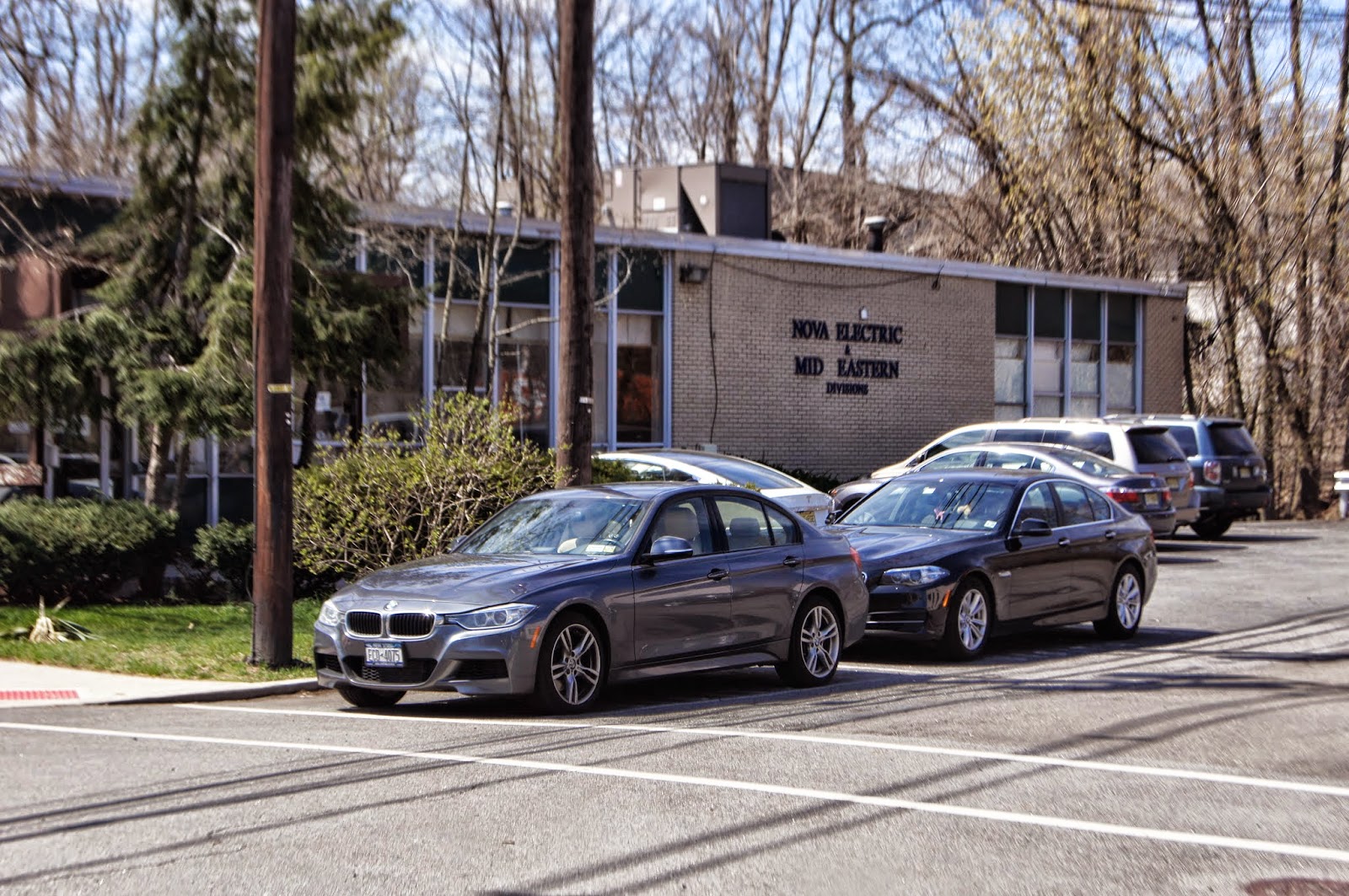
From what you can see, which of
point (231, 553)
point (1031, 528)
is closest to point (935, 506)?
point (1031, 528)

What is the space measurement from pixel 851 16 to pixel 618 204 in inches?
636

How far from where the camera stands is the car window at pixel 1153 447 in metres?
21.9

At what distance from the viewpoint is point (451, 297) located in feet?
72.7

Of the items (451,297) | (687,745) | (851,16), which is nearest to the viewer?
(687,745)

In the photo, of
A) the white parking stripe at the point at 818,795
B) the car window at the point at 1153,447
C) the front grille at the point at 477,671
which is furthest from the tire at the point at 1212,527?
the white parking stripe at the point at 818,795

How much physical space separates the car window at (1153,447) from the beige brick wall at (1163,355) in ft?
35.9

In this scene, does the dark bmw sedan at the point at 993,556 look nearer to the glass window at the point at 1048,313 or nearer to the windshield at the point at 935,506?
the windshield at the point at 935,506

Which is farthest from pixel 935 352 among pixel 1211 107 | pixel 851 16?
pixel 851 16

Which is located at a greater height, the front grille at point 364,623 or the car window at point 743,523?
the car window at point 743,523

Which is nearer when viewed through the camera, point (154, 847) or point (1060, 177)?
point (154, 847)

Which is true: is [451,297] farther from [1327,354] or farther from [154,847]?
[1327,354]

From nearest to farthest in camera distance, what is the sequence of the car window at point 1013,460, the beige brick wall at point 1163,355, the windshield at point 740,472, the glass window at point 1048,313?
the windshield at point 740,472, the car window at point 1013,460, the glass window at point 1048,313, the beige brick wall at point 1163,355

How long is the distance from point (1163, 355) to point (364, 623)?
1073 inches

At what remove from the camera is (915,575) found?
41.0 feet
